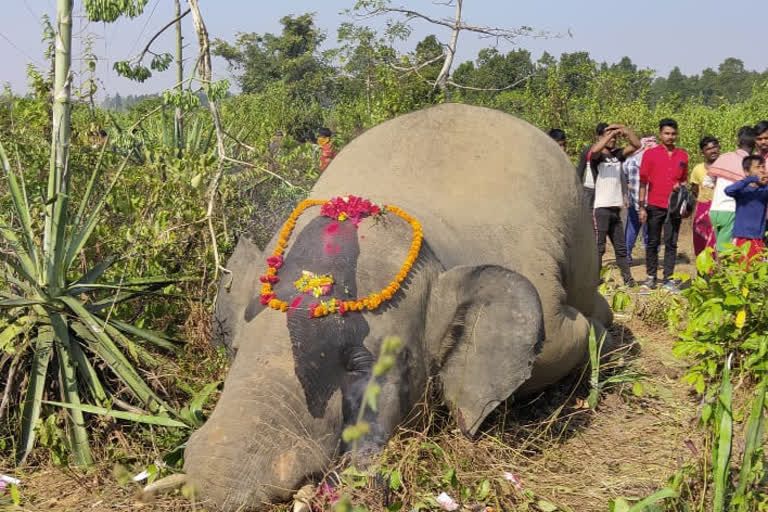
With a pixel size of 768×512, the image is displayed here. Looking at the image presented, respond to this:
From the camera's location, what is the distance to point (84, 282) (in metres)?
4.90

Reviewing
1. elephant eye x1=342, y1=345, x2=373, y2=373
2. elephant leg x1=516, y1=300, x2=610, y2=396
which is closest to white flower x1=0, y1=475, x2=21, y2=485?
elephant eye x1=342, y1=345, x2=373, y2=373

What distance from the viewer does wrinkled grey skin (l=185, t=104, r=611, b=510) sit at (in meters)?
3.47

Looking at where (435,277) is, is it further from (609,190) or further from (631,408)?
(609,190)

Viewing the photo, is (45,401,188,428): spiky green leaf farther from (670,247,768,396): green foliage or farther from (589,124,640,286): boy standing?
(589,124,640,286): boy standing

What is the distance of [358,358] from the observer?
372 cm

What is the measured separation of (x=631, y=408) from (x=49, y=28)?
4.08 m

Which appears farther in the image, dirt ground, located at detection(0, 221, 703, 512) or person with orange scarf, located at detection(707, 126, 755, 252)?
person with orange scarf, located at detection(707, 126, 755, 252)

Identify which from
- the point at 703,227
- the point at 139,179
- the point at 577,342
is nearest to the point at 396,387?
the point at 577,342

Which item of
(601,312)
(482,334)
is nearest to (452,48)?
(601,312)

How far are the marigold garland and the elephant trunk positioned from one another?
1.01 ft

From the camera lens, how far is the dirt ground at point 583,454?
4.04 metres

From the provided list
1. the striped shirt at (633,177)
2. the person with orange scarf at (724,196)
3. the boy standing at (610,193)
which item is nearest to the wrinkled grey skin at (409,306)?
the person with orange scarf at (724,196)

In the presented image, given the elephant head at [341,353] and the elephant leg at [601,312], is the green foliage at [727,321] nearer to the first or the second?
the elephant leg at [601,312]

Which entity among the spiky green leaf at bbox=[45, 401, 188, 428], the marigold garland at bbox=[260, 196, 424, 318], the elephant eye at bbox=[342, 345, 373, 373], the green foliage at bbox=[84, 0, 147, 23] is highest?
the green foliage at bbox=[84, 0, 147, 23]
